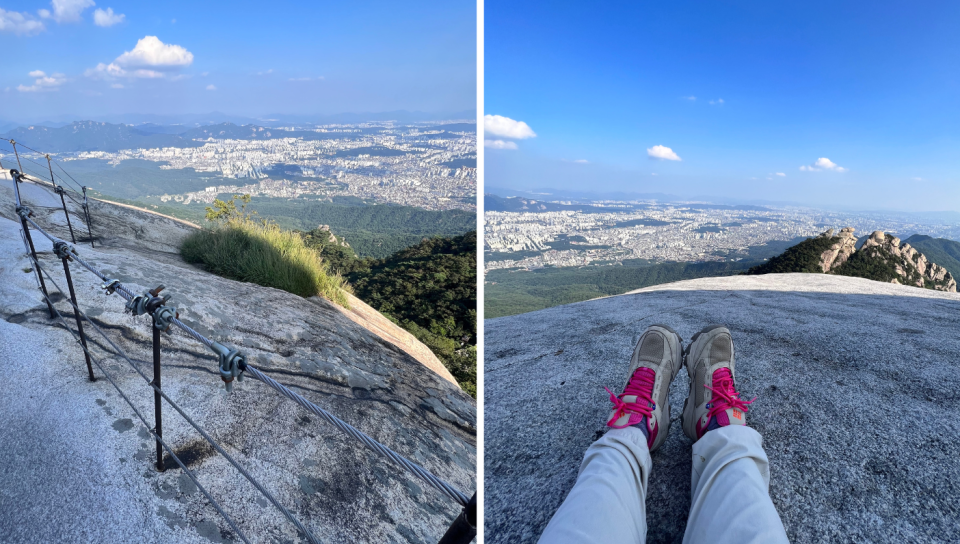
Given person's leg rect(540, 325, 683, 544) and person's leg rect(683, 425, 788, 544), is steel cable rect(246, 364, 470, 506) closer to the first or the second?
person's leg rect(540, 325, 683, 544)

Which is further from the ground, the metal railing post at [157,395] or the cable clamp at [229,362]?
the cable clamp at [229,362]

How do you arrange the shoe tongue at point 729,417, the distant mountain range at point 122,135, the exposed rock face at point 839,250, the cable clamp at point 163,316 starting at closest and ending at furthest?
the cable clamp at point 163,316 → the shoe tongue at point 729,417 → the distant mountain range at point 122,135 → the exposed rock face at point 839,250

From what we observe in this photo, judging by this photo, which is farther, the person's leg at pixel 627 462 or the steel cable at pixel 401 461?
the person's leg at pixel 627 462

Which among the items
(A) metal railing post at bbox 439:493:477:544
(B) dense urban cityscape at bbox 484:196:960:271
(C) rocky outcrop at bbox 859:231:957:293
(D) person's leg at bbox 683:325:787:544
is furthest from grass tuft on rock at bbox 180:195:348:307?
(C) rocky outcrop at bbox 859:231:957:293

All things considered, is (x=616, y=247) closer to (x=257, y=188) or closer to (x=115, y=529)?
(x=257, y=188)

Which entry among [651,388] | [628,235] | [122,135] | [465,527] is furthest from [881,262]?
[122,135]

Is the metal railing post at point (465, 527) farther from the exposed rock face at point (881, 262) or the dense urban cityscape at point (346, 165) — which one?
the dense urban cityscape at point (346, 165)

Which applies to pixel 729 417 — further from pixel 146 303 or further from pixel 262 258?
pixel 262 258

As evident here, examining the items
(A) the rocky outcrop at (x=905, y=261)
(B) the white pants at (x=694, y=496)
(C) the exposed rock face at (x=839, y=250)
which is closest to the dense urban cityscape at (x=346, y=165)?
(C) the exposed rock face at (x=839, y=250)
